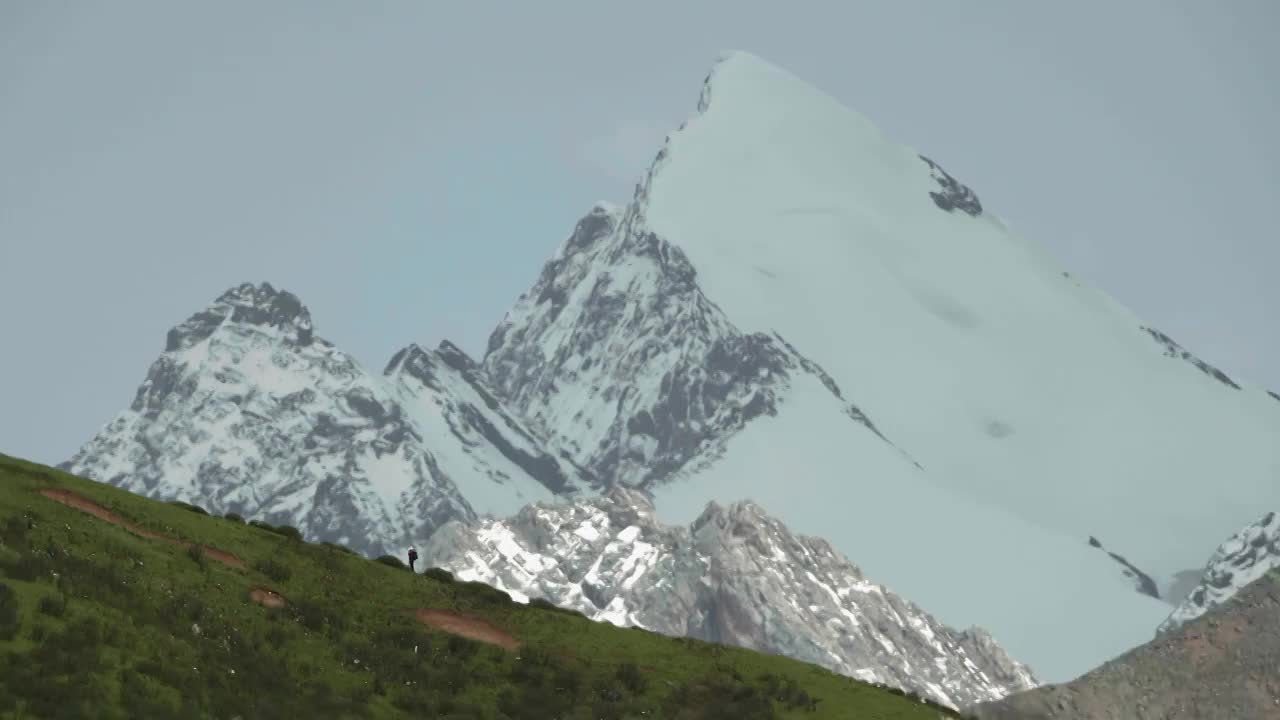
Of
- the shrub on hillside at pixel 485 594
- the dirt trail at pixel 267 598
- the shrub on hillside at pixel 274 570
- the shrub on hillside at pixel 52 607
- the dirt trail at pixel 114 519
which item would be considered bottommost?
the shrub on hillside at pixel 52 607

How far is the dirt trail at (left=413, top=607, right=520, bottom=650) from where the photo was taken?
8906 cm

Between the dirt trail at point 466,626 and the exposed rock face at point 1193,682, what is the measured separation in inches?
847

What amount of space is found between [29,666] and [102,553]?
51.2 feet

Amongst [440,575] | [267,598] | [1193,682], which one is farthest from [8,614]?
[1193,682]

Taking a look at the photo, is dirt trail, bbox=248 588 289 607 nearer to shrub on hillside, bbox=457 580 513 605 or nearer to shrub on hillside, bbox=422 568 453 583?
shrub on hillside, bbox=457 580 513 605

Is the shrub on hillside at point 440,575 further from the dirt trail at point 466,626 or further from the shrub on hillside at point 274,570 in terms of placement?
the shrub on hillside at point 274,570

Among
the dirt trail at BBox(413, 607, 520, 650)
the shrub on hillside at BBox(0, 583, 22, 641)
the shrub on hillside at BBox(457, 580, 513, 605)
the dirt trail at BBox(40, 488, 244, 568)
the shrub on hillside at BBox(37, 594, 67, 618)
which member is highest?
the shrub on hillside at BBox(457, 580, 513, 605)

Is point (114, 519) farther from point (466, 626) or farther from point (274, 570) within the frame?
point (466, 626)

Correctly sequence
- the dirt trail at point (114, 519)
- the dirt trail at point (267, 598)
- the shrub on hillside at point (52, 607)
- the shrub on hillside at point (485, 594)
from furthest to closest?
the shrub on hillside at point (485, 594), the dirt trail at point (114, 519), the dirt trail at point (267, 598), the shrub on hillside at point (52, 607)

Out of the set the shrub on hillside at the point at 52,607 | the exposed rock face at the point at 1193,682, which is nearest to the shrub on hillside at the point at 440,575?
the exposed rock face at the point at 1193,682

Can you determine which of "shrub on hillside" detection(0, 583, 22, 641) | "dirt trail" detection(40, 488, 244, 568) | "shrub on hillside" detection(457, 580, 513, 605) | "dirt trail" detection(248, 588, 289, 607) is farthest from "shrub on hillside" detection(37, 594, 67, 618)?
"shrub on hillside" detection(457, 580, 513, 605)

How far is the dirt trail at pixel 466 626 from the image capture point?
292 ft

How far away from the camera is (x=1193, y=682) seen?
96.3 meters

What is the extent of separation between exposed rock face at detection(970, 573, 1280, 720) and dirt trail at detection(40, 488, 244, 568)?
1314 inches
